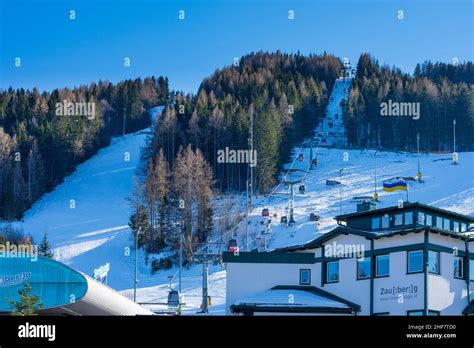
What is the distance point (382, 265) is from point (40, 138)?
2348 cm

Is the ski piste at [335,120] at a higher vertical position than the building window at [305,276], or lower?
higher

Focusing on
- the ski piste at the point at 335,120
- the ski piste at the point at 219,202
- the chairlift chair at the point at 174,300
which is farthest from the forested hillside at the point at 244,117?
the chairlift chair at the point at 174,300

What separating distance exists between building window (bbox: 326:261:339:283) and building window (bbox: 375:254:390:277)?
220cm

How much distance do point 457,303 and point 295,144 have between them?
51488 millimetres

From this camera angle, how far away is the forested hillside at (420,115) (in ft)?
266

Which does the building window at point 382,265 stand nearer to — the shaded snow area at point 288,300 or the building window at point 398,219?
the shaded snow area at point 288,300

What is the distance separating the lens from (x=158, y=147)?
224 feet

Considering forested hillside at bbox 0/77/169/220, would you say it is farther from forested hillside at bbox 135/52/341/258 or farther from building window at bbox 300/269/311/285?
building window at bbox 300/269/311/285

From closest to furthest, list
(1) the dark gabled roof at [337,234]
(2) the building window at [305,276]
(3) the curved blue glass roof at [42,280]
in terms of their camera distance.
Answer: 1. (3) the curved blue glass roof at [42,280]
2. (1) the dark gabled roof at [337,234]
3. (2) the building window at [305,276]

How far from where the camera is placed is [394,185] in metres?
63.5

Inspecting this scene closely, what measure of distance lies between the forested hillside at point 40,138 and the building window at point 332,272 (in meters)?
7.43

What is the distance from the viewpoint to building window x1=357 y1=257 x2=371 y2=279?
74.7 ft
